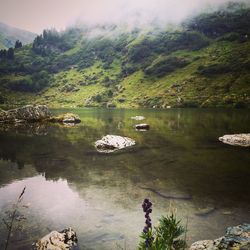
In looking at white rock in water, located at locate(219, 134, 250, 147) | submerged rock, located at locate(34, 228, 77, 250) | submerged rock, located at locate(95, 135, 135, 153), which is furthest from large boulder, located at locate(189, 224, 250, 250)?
white rock in water, located at locate(219, 134, 250, 147)

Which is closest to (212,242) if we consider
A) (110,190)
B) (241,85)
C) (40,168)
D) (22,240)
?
(22,240)

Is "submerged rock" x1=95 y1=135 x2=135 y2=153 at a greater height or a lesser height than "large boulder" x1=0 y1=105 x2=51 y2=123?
lesser

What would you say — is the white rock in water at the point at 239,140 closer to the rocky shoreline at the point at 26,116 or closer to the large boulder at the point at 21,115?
the rocky shoreline at the point at 26,116

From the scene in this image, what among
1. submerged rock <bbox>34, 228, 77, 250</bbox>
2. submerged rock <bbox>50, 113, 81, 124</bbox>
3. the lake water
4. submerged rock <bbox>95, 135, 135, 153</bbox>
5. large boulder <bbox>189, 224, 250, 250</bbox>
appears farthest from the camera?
submerged rock <bbox>50, 113, 81, 124</bbox>

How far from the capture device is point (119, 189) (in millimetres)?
20938

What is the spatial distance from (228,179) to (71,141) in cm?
2664

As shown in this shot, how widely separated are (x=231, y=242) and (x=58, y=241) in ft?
23.1

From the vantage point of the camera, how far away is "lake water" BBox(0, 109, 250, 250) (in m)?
14.4

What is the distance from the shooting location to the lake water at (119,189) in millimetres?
14383

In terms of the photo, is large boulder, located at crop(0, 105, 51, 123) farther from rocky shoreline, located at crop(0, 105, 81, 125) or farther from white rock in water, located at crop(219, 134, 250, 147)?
white rock in water, located at crop(219, 134, 250, 147)

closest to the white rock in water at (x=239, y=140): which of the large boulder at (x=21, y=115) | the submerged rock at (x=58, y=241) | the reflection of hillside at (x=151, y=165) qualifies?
the reflection of hillside at (x=151, y=165)

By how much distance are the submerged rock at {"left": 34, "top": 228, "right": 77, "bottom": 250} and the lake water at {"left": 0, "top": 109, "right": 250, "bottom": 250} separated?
1.67 feet

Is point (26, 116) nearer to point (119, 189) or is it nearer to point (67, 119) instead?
point (67, 119)

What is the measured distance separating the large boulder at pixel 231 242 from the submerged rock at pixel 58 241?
514 cm
